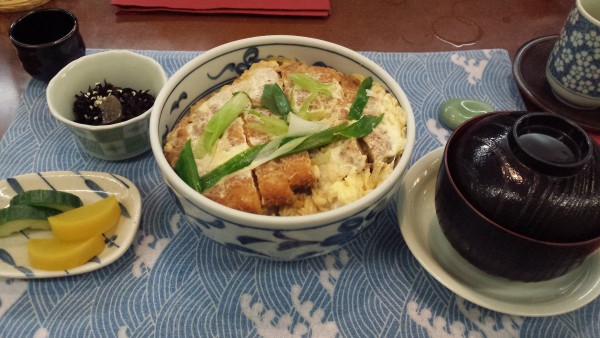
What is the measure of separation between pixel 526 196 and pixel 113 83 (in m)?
1.31

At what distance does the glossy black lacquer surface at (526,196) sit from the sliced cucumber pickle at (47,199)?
94cm

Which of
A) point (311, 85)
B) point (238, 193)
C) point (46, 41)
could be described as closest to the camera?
point (238, 193)

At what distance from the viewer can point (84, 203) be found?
1.27 meters

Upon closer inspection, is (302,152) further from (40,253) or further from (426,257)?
(40,253)

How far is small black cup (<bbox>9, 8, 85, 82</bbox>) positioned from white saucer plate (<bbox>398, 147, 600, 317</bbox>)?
47.6 inches

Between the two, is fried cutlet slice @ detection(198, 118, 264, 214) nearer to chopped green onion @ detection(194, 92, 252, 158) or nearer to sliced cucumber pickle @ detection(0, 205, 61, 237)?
chopped green onion @ detection(194, 92, 252, 158)

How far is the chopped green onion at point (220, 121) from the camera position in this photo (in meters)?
1.12

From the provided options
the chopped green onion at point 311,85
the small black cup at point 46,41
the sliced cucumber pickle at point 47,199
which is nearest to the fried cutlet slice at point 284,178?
the chopped green onion at point 311,85

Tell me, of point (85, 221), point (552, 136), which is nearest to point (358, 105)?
point (552, 136)

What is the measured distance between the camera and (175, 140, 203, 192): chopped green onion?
1.05 m

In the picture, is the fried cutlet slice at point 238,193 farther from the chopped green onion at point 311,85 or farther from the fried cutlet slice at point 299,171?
the chopped green onion at point 311,85

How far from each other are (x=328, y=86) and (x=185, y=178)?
463 millimetres

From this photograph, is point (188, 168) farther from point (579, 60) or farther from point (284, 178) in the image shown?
point (579, 60)

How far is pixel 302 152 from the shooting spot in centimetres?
110
